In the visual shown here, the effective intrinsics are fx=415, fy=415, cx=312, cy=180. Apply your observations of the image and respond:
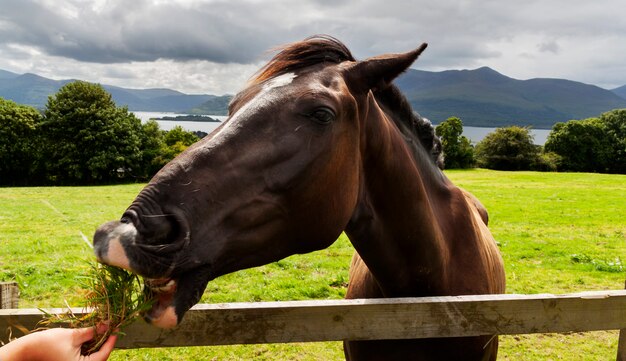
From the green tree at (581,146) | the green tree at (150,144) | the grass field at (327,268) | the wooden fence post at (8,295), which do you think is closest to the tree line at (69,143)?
the green tree at (150,144)

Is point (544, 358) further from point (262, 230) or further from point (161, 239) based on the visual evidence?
point (161, 239)

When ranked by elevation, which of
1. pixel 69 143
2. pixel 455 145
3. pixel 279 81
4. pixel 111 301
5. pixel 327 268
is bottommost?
pixel 327 268

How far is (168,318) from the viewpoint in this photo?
1.51 meters

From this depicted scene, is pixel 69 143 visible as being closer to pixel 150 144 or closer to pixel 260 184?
pixel 150 144

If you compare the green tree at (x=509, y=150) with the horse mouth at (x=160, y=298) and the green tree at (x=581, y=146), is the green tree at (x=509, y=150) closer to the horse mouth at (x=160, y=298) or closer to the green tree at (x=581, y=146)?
the green tree at (x=581, y=146)

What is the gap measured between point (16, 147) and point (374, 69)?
49150 millimetres

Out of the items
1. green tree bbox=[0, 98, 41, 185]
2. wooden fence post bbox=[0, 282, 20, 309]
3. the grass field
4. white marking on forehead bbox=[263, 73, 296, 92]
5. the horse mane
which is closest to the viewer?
white marking on forehead bbox=[263, 73, 296, 92]

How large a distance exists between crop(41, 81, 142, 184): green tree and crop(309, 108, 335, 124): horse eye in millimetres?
42371

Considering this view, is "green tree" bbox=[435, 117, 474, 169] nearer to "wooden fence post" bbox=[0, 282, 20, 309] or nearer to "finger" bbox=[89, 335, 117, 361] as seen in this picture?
"wooden fence post" bbox=[0, 282, 20, 309]

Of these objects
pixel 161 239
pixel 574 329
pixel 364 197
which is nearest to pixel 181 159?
pixel 161 239

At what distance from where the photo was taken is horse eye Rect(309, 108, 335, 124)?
1.91 meters

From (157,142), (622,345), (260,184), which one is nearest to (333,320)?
(260,184)

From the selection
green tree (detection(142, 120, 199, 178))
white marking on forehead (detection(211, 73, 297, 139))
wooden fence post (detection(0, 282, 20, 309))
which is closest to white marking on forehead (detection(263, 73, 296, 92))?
white marking on forehead (detection(211, 73, 297, 139))

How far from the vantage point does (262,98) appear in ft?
6.22
